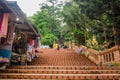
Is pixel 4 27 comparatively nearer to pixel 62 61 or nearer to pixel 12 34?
pixel 12 34

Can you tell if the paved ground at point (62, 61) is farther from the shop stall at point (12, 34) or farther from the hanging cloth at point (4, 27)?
the hanging cloth at point (4, 27)

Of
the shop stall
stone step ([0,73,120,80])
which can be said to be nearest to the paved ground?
the shop stall

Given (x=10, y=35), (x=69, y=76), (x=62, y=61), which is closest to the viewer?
(x=69, y=76)

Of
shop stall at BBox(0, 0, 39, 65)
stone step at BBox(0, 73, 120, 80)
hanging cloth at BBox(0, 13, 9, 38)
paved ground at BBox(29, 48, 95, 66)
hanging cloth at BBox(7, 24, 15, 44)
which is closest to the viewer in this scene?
stone step at BBox(0, 73, 120, 80)

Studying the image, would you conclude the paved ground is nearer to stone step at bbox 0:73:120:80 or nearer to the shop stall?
the shop stall

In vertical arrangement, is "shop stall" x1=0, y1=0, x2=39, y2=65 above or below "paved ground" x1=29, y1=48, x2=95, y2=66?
above

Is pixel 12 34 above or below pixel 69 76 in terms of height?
above

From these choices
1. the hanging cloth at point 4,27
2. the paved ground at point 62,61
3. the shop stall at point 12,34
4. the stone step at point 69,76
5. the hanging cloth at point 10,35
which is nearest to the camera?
the stone step at point 69,76

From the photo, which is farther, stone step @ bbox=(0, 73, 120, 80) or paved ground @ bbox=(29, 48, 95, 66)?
paved ground @ bbox=(29, 48, 95, 66)

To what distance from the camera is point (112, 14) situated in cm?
949

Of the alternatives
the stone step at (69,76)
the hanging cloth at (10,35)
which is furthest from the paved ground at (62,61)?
the stone step at (69,76)

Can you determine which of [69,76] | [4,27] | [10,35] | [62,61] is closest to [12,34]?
[10,35]

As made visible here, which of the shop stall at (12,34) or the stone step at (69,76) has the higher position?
the shop stall at (12,34)

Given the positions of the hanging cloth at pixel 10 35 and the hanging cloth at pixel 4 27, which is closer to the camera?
the hanging cloth at pixel 4 27
